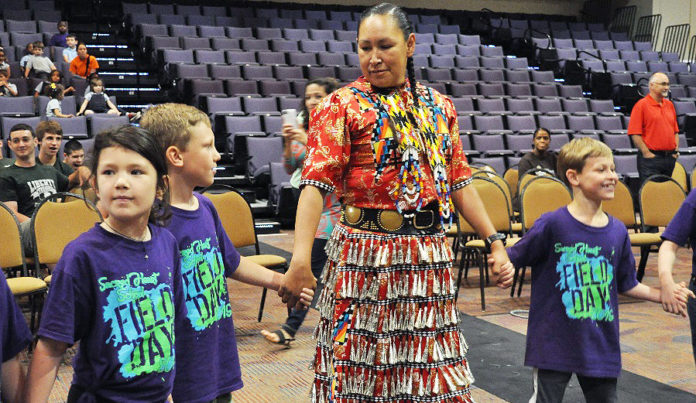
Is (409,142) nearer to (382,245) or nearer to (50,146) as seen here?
(382,245)

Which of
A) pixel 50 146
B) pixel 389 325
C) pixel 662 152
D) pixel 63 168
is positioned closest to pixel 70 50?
pixel 63 168

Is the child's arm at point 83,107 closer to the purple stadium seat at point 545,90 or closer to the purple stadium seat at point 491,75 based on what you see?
the purple stadium seat at point 491,75

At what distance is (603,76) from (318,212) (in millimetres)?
13254

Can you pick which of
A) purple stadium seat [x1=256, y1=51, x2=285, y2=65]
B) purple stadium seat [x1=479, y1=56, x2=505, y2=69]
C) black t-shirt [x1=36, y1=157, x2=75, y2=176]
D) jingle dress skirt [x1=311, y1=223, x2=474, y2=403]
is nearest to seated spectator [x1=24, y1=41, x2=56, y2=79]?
purple stadium seat [x1=256, y1=51, x2=285, y2=65]

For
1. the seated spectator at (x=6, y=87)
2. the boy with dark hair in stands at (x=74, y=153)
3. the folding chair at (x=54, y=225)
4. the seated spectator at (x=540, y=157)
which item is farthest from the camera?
the seated spectator at (x=6, y=87)

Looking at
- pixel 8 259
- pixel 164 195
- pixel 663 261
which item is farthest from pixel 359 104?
pixel 8 259

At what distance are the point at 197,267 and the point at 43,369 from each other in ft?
1.81

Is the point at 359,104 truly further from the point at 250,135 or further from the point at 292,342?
the point at 250,135

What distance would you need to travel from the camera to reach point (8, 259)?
A: 396 cm

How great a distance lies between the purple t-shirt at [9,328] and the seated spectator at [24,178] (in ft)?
12.1

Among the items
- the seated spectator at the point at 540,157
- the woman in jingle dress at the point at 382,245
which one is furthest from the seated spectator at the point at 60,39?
the woman in jingle dress at the point at 382,245

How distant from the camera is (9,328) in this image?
1368 millimetres

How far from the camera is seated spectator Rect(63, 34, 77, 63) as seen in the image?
1091 centimetres

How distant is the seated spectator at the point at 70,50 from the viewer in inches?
429
